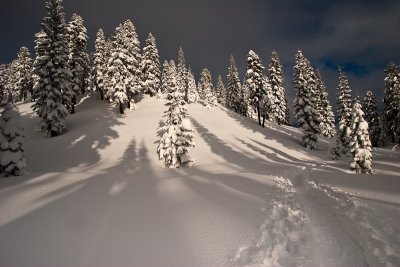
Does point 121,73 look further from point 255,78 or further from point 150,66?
point 255,78

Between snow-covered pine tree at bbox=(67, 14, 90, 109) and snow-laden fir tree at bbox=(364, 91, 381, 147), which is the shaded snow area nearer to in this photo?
snow-covered pine tree at bbox=(67, 14, 90, 109)

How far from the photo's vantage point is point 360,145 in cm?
2673

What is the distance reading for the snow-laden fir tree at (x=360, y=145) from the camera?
1027 inches

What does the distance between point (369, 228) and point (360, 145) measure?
21095 mm

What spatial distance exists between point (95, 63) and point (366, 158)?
2093 inches

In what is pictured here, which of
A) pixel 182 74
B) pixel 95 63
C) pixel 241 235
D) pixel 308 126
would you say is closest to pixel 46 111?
pixel 95 63

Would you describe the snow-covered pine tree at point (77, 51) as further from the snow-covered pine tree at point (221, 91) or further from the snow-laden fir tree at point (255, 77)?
the snow-covered pine tree at point (221, 91)

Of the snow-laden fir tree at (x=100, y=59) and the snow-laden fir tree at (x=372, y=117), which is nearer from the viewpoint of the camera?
the snow-laden fir tree at (x=100, y=59)

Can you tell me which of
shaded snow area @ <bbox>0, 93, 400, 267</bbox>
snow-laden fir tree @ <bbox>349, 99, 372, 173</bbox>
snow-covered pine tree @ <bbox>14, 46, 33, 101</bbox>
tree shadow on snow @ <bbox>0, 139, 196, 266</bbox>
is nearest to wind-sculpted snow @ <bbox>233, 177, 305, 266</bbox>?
shaded snow area @ <bbox>0, 93, 400, 267</bbox>

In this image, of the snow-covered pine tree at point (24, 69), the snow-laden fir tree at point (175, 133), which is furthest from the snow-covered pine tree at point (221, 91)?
the snow-laden fir tree at point (175, 133)

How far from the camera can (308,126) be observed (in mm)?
45062

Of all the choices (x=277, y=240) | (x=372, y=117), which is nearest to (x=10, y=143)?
(x=277, y=240)

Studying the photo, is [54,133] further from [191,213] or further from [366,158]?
[366,158]

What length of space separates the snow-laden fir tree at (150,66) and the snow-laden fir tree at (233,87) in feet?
68.3
